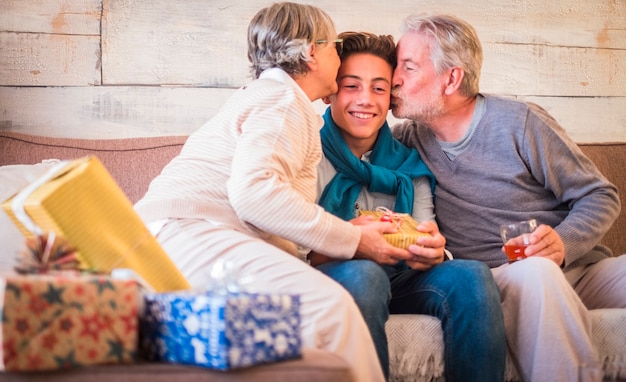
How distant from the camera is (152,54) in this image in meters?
2.69

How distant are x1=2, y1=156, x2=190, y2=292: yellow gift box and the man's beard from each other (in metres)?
1.28

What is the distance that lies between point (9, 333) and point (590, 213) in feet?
5.60

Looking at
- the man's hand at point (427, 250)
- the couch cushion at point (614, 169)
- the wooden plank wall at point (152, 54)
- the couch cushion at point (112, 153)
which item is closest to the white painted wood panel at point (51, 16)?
the wooden plank wall at point (152, 54)

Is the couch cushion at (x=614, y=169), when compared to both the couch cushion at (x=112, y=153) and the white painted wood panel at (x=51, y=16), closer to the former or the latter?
the couch cushion at (x=112, y=153)

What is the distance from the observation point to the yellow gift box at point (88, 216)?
45.3 inches

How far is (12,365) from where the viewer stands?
0.99 meters

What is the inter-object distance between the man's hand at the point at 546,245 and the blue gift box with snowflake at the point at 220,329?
3.69ft

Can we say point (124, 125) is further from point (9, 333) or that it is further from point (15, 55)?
point (9, 333)

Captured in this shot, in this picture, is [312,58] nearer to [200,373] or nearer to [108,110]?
[108,110]

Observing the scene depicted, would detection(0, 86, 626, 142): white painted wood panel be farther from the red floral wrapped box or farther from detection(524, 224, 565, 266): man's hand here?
the red floral wrapped box

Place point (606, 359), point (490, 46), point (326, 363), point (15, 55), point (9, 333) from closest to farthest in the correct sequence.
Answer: point (9, 333)
point (326, 363)
point (606, 359)
point (15, 55)
point (490, 46)

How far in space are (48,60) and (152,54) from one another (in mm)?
353

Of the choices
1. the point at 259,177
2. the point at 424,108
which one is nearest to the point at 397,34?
the point at 424,108

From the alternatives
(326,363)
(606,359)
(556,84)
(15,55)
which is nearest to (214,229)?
(326,363)
